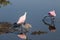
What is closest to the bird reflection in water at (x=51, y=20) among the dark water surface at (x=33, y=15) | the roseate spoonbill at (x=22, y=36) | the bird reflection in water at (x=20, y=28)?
the dark water surface at (x=33, y=15)

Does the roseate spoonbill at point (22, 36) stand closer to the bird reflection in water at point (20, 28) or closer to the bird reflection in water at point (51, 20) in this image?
the bird reflection in water at point (20, 28)

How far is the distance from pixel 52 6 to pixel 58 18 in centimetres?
248

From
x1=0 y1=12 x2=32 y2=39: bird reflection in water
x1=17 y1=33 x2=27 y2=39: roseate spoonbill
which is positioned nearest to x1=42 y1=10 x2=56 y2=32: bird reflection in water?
x1=0 y1=12 x2=32 y2=39: bird reflection in water

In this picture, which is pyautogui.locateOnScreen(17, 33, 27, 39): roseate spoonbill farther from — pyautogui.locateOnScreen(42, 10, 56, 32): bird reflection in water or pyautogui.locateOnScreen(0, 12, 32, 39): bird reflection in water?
pyautogui.locateOnScreen(42, 10, 56, 32): bird reflection in water

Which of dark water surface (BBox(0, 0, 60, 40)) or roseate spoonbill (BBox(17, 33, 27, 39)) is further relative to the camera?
dark water surface (BBox(0, 0, 60, 40))

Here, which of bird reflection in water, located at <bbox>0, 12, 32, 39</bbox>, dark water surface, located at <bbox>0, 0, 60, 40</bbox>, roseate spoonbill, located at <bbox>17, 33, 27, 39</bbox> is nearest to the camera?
roseate spoonbill, located at <bbox>17, 33, 27, 39</bbox>

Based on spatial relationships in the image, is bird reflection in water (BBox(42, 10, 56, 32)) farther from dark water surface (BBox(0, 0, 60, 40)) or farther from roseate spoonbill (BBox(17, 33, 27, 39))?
roseate spoonbill (BBox(17, 33, 27, 39))

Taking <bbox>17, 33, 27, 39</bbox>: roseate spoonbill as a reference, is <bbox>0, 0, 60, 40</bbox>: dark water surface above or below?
above

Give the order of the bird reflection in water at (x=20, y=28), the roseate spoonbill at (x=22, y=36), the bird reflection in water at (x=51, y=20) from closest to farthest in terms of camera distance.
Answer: the roseate spoonbill at (x=22, y=36) < the bird reflection in water at (x=20, y=28) < the bird reflection in water at (x=51, y=20)

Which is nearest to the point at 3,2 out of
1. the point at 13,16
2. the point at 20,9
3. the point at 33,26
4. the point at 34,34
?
the point at 20,9

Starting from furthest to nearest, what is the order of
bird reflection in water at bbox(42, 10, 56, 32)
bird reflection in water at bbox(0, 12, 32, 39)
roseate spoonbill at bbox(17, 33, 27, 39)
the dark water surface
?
bird reflection in water at bbox(42, 10, 56, 32) → bird reflection in water at bbox(0, 12, 32, 39) → the dark water surface → roseate spoonbill at bbox(17, 33, 27, 39)

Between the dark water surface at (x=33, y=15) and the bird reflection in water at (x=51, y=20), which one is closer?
the dark water surface at (x=33, y=15)

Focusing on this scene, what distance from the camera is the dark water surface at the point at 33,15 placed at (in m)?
8.52

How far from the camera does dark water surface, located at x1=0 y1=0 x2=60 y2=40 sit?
8523mm
